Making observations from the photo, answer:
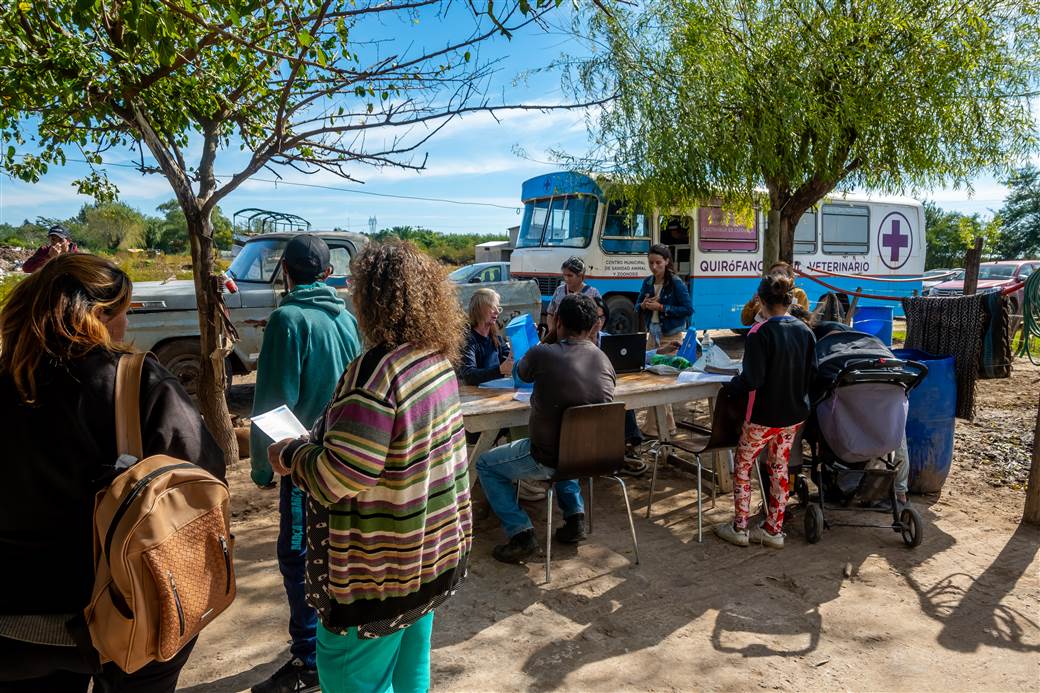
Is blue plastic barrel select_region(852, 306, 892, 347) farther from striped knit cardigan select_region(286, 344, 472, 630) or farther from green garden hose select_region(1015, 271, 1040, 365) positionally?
striped knit cardigan select_region(286, 344, 472, 630)

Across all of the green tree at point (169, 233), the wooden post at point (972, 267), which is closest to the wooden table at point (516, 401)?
A: the wooden post at point (972, 267)

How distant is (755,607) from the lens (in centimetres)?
354

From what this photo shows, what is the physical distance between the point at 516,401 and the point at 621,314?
789 centimetres

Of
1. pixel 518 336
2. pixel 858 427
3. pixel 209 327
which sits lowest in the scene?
pixel 858 427

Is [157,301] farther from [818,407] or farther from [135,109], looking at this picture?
[818,407]

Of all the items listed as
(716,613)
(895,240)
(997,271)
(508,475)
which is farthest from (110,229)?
(716,613)

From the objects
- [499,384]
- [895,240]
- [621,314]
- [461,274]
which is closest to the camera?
[499,384]

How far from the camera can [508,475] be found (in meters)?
4.04

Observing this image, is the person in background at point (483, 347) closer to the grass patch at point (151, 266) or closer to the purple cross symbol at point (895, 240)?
the purple cross symbol at point (895, 240)

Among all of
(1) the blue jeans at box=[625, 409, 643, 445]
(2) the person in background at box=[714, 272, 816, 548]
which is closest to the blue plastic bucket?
(1) the blue jeans at box=[625, 409, 643, 445]

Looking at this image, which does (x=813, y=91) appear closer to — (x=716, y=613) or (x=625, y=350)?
(x=625, y=350)

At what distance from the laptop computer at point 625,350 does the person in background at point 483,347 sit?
74 centimetres

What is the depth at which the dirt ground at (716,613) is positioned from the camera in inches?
117

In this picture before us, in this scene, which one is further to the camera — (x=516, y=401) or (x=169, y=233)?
(x=169, y=233)
